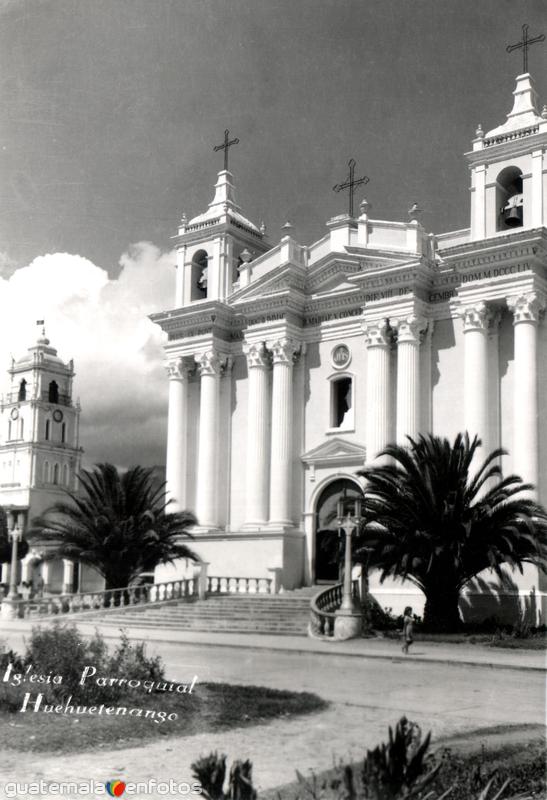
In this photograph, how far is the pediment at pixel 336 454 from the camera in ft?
98.7

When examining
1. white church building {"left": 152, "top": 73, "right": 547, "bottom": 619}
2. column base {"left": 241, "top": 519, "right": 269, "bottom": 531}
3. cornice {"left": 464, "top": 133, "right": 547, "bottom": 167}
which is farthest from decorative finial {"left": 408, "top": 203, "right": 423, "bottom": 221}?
column base {"left": 241, "top": 519, "right": 269, "bottom": 531}

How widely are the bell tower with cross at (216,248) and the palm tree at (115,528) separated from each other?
7.61 m

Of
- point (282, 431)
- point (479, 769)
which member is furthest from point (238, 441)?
point (479, 769)

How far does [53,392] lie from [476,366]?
15196 mm

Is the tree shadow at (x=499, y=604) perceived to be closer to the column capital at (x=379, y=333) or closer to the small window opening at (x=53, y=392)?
the column capital at (x=379, y=333)

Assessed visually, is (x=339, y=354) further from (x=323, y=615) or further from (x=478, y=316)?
(x=323, y=615)

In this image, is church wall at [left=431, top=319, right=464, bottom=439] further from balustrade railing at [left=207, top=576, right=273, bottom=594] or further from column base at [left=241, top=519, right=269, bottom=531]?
balustrade railing at [left=207, top=576, right=273, bottom=594]

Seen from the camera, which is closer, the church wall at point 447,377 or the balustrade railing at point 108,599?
the balustrade railing at point 108,599

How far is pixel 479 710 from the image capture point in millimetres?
11031

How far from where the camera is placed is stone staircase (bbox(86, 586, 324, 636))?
78.3 ft

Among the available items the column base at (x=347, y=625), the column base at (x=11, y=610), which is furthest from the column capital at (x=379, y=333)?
the column base at (x=11, y=610)

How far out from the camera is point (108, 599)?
92.2 feet

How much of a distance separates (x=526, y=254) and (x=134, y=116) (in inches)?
695

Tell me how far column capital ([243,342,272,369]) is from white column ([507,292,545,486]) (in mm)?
8908
